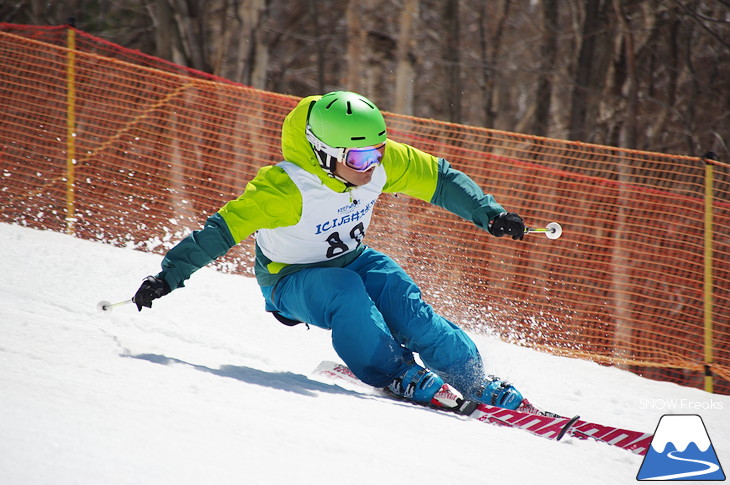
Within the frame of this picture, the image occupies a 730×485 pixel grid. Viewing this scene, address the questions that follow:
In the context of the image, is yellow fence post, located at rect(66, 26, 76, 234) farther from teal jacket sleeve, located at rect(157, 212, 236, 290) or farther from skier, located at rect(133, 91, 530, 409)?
teal jacket sleeve, located at rect(157, 212, 236, 290)

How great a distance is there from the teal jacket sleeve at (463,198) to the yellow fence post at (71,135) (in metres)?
3.86

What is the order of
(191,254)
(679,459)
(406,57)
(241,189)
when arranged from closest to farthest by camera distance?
(679,459), (191,254), (241,189), (406,57)

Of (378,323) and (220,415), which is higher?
(378,323)

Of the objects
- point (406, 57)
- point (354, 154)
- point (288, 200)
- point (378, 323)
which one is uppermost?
point (406, 57)

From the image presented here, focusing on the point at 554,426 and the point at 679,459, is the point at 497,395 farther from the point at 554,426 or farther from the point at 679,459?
the point at 679,459

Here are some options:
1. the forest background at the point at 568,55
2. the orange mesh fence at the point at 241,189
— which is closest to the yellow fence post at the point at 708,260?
the orange mesh fence at the point at 241,189

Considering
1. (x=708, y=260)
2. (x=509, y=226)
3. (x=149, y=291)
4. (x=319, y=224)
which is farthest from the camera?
(x=708, y=260)

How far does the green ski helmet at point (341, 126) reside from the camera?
12.0 feet

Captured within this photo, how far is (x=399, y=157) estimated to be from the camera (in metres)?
4.18

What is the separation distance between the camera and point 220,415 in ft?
9.09

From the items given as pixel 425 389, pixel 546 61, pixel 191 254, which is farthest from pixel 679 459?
pixel 546 61

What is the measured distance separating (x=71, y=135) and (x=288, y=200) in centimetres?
387

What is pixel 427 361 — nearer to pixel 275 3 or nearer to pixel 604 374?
pixel 604 374

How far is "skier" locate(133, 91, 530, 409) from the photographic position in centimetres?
361
